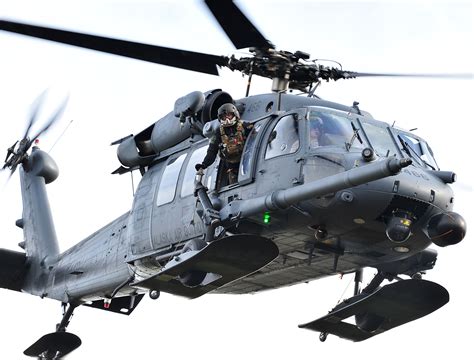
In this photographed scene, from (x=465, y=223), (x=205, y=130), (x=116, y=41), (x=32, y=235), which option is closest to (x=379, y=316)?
(x=465, y=223)

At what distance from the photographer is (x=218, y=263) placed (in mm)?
14789

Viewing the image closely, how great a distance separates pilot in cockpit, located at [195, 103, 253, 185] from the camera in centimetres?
1491

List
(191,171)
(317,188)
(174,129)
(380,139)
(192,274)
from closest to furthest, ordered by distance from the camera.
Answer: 1. (317,188)
2. (380,139)
3. (192,274)
4. (191,171)
5. (174,129)

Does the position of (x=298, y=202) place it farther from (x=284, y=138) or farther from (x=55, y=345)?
(x=55, y=345)

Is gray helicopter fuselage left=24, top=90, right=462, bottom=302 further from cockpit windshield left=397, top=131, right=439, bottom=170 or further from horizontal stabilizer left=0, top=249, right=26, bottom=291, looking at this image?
horizontal stabilizer left=0, top=249, right=26, bottom=291

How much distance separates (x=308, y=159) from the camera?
46.3 feet

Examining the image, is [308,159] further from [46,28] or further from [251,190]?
[46,28]

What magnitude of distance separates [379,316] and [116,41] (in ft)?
17.3

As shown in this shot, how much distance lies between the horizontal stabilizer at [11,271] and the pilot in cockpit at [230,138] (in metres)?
6.63

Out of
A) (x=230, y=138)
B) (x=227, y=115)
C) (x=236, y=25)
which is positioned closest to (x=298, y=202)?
(x=230, y=138)

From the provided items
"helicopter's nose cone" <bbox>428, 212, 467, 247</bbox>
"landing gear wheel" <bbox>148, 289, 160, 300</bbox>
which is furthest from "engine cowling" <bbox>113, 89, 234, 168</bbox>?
"helicopter's nose cone" <bbox>428, 212, 467, 247</bbox>

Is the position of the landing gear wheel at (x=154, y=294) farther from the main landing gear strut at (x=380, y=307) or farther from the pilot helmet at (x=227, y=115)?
the pilot helmet at (x=227, y=115)

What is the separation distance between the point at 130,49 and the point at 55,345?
21.7 feet

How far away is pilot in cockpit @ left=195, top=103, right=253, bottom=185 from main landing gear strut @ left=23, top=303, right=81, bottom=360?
5.54m
